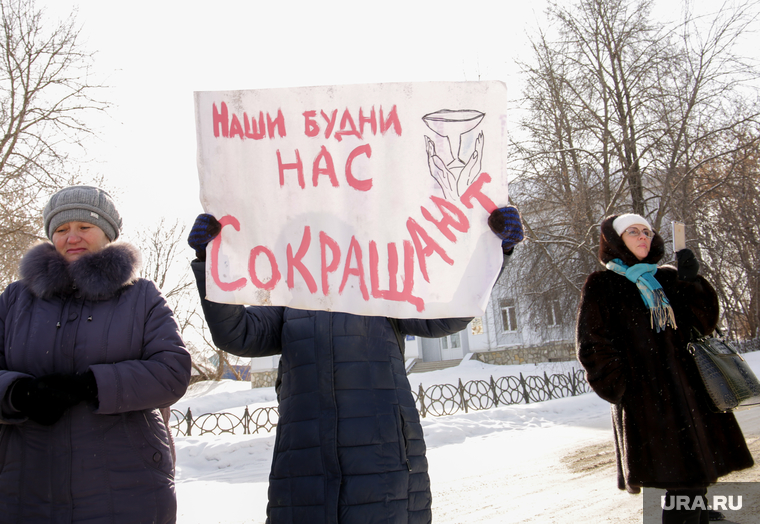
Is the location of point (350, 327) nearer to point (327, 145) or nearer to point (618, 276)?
point (327, 145)

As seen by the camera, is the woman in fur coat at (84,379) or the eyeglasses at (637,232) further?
the eyeglasses at (637,232)

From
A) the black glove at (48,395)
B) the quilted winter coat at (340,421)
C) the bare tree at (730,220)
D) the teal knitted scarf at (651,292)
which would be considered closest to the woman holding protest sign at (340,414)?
the quilted winter coat at (340,421)

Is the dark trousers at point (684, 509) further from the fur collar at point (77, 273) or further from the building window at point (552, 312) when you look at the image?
the building window at point (552, 312)

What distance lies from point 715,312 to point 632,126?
12397 millimetres

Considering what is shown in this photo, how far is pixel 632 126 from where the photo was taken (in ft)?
46.6

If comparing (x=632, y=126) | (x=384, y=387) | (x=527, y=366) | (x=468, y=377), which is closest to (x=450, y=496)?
(x=384, y=387)

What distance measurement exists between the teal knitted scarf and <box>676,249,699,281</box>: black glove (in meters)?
0.14

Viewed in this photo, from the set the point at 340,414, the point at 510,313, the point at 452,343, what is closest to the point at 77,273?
the point at 340,414

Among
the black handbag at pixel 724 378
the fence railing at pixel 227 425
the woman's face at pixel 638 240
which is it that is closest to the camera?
the black handbag at pixel 724 378

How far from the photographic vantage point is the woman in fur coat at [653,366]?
9.69 ft

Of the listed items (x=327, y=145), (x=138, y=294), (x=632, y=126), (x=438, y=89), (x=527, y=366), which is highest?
(x=632, y=126)

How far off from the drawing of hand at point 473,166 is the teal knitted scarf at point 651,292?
1542 millimetres

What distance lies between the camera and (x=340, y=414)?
2.17 m

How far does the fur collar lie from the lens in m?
2.16
